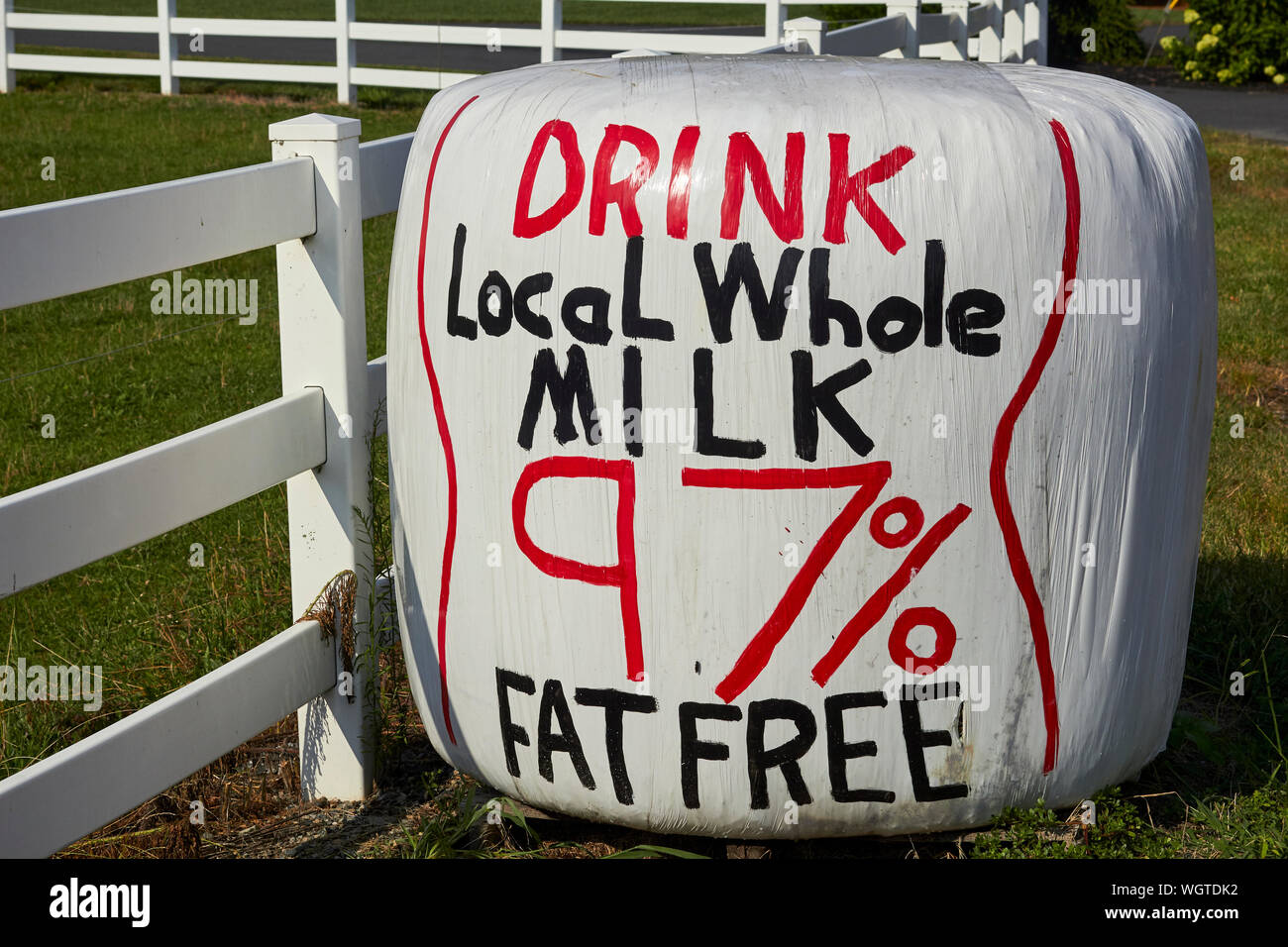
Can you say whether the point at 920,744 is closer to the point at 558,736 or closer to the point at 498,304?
the point at 558,736

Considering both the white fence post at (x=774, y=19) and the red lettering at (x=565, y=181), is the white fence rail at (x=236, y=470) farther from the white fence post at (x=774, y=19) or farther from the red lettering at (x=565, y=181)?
the white fence post at (x=774, y=19)

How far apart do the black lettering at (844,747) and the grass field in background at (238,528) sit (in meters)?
0.28

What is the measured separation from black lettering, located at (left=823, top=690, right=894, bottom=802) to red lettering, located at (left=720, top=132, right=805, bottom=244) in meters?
0.71

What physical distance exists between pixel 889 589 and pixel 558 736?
604 millimetres

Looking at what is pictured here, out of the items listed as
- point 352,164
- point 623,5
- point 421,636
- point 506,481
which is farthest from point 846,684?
point 623,5

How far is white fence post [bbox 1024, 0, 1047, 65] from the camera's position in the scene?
1345cm

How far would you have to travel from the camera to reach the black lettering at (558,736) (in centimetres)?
238

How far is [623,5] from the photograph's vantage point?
3247cm

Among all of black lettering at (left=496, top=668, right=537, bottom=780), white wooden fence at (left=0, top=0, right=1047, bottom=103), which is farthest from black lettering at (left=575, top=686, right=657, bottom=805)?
white wooden fence at (left=0, top=0, right=1047, bottom=103)

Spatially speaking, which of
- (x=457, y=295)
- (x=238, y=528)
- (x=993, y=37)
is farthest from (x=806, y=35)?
(x=993, y=37)

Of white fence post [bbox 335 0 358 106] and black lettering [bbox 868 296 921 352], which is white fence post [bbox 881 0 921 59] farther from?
black lettering [bbox 868 296 921 352]

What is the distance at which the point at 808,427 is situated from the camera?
2174 millimetres
